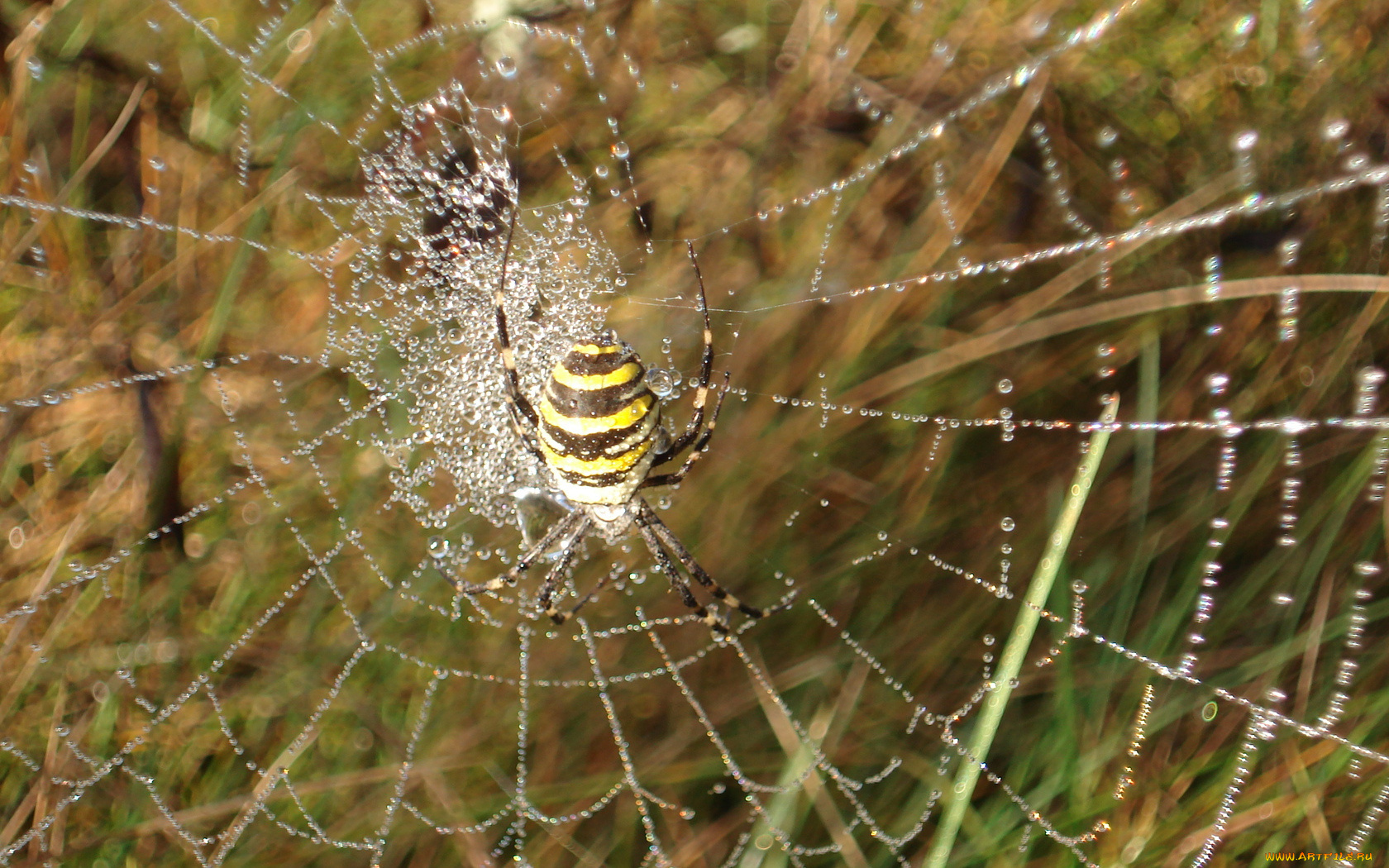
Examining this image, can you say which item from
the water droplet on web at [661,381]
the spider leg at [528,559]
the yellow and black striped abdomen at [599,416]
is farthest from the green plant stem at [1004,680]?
the spider leg at [528,559]

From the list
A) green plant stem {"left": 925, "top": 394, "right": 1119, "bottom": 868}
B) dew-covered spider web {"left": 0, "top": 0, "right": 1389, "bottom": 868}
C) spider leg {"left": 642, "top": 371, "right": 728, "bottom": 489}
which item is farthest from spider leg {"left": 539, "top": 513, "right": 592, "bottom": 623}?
green plant stem {"left": 925, "top": 394, "right": 1119, "bottom": 868}

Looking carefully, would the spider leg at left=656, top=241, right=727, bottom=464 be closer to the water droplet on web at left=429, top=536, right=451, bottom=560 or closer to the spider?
the spider

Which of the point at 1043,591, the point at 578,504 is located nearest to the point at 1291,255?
the point at 1043,591

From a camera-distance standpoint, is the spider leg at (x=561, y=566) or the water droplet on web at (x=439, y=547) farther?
the water droplet on web at (x=439, y=547)

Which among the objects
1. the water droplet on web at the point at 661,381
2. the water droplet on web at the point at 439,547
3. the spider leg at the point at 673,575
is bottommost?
the water droplet on web at the point at 439,547

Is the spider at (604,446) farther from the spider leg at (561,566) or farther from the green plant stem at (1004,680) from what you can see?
the green plant stem at (1004,680)

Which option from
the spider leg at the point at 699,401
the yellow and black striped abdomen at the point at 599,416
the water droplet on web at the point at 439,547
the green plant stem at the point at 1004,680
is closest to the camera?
the green plant stem at the point at 1004,680

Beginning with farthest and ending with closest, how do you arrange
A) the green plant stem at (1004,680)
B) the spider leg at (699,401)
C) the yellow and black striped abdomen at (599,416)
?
1. the spider leg at (699,401)
2. the yellow and black striped abdomen at (599,416)
3. the green plant stem at (1004,680)

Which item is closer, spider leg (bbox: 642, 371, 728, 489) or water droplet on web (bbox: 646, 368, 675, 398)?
spider leg (bbox: 642, 371, 728, 489)

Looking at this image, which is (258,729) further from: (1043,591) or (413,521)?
(1043,591)
